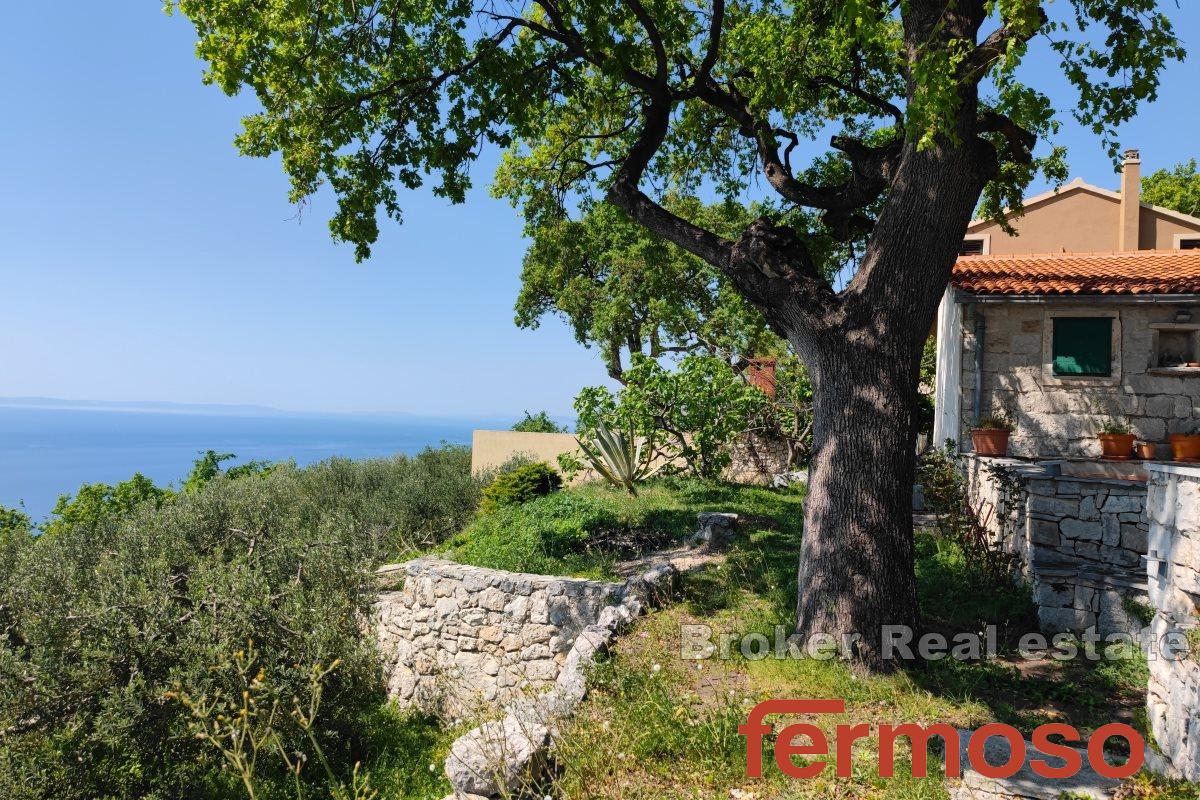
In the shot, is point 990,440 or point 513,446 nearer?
point 990,440

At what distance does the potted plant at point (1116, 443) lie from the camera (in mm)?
10664

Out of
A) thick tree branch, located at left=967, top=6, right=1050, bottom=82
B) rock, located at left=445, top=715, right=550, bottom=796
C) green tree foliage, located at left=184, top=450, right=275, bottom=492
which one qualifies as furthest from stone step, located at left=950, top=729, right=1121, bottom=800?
green tree foliage, located at left=184, top=450, right=275, bottom=492

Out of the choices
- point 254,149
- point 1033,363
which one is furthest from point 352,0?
point 1033,363

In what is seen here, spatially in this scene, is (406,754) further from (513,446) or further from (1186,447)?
(513,446)

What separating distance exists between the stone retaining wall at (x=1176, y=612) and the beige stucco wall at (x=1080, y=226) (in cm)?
1521

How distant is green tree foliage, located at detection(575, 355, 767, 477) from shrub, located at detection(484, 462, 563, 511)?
176cm

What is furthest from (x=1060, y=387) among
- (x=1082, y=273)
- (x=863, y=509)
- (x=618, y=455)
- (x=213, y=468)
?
(x=213, y=468)

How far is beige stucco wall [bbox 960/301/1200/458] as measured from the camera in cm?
1091

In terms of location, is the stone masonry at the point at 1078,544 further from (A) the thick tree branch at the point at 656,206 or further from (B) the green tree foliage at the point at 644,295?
(B) the green tree foliage at the point at 644,295

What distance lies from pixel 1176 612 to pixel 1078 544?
9.54 ft

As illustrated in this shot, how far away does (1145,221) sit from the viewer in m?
18.2

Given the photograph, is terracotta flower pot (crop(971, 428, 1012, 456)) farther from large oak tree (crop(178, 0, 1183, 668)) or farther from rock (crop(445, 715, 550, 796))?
rock (crop(445, 715, 550, 796))

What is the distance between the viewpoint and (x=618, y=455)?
1240cm

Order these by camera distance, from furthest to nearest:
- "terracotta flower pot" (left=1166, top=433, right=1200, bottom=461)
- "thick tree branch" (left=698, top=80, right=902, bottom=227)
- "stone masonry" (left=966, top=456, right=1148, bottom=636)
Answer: "terracotta flower pot" (left=1166, top=433, right=1200, bottom=461), "thick tree branch" (left=698, top=80, right=902, bottom=227), "stone masonry" (left=966, top=456, right=1148, bottom=636)
